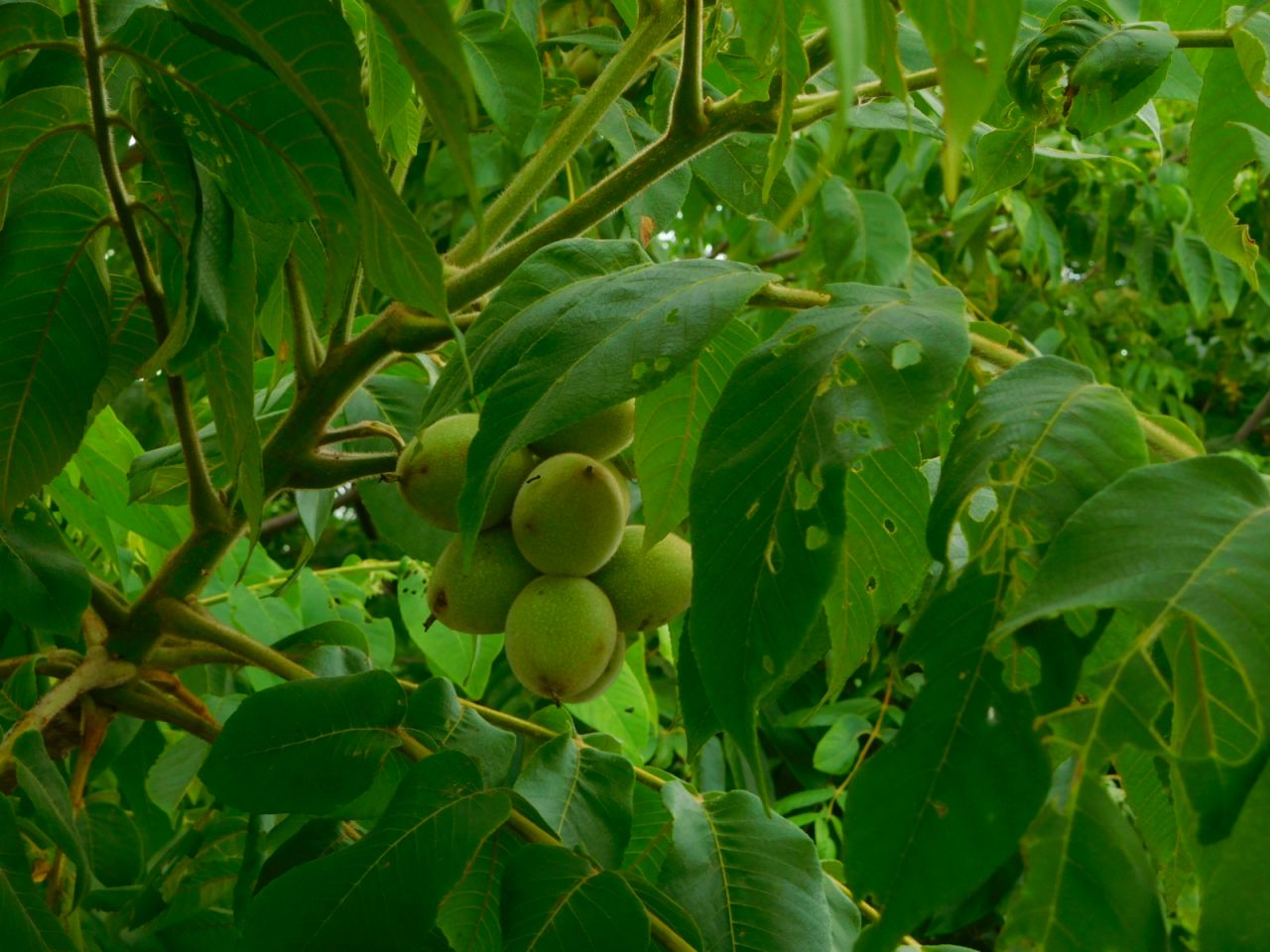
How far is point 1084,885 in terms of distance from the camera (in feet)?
1.42

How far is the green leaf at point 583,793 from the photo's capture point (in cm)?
76

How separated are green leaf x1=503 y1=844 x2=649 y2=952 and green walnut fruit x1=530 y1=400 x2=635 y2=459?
11.1 inches

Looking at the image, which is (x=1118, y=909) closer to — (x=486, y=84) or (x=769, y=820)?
(x=769, y=820)

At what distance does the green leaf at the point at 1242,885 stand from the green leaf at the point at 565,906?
31 cm

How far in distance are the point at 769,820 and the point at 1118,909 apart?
332mm

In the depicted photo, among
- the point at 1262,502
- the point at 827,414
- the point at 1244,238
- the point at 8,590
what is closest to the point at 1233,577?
the point at 1262,502

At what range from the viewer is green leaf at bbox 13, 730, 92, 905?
0.73 meters

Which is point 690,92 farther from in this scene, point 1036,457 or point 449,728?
point 449,728

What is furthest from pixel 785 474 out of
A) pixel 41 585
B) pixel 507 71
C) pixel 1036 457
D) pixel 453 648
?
pixel 453 648

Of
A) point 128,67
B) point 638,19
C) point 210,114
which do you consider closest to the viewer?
point 210,114

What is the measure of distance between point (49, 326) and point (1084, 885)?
606 millimetres

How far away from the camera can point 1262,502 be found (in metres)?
0.47

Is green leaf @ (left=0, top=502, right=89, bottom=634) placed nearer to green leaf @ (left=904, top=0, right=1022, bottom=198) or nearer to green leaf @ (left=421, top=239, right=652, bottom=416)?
green leaf @ (left=421, top=239, right=652, bottom=416)

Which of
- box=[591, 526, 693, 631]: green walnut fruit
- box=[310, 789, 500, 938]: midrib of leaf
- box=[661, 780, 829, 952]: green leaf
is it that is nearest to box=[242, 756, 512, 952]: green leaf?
box=[310, 789, 500, 938]: midrib of leaf
